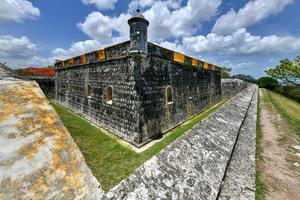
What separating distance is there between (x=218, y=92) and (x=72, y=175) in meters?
18.6

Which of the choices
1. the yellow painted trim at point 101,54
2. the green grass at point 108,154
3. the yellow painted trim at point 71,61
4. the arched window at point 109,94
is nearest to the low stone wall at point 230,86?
the green grass at point 108,154

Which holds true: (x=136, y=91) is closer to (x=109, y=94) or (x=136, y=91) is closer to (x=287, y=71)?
(x=109, y=94)

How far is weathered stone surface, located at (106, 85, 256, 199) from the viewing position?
1392 millimetres

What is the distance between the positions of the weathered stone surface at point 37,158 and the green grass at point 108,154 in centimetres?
352

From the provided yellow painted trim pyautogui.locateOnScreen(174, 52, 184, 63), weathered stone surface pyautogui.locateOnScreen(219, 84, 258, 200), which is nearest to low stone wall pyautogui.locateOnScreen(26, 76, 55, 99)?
yellow painted trim pyautogui.locateOnScreen(174, 52, 184, 63)

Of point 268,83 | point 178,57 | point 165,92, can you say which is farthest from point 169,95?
point 268,83

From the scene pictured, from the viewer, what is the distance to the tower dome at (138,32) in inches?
252

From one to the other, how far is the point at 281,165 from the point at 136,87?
16.7 ft

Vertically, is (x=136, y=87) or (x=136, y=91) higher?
(x=136, y=87)

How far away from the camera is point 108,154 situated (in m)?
6.12

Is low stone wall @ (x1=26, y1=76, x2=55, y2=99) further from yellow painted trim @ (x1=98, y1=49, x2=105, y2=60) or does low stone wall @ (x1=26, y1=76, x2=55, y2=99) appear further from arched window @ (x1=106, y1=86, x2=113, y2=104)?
arched window @ (x1=106, y1=86, x2=113, y2=104)

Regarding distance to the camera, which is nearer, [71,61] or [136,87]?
[136,87]

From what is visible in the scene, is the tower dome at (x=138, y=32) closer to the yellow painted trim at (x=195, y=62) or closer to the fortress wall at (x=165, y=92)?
the fortress wall at (x=165, y=92)

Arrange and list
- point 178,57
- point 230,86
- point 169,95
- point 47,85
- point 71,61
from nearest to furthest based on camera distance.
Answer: point 169,95
point 178,57
point 71,61
point 47,85
point 230,86
